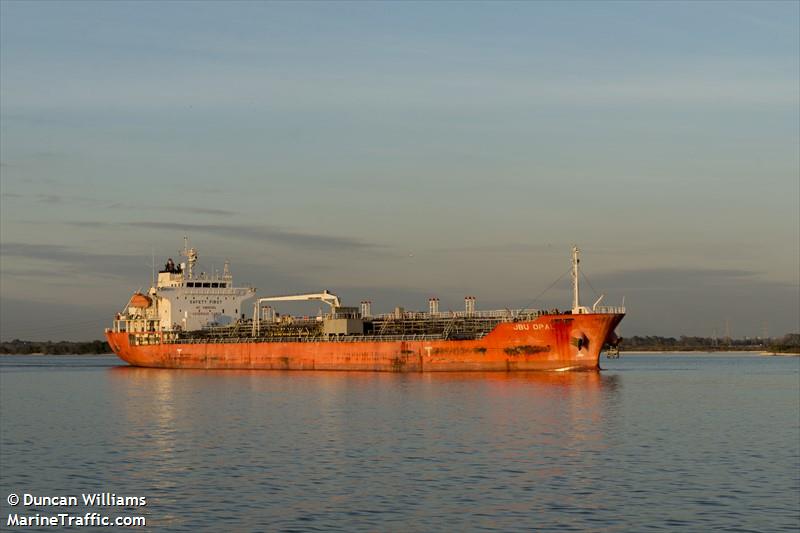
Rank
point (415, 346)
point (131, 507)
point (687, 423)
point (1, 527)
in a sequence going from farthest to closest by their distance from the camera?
point (415, 346) → point (687, 423) → point (131, 507) → point (1, 527)

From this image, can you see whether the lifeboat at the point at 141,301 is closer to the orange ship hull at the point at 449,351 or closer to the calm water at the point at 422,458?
the orange ship hull at the point at 449,351

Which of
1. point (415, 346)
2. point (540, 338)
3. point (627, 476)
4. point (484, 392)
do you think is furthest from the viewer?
point (415, 346)

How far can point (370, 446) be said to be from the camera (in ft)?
103

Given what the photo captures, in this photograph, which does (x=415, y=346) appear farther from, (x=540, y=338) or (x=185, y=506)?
(x=185, y=506)

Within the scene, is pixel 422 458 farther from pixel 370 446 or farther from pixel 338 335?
pixel 338 335

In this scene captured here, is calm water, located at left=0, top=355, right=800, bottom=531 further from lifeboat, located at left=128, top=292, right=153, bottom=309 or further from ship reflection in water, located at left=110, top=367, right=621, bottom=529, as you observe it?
lifeboat, located at left=128, top=292, right=153, bottom=309

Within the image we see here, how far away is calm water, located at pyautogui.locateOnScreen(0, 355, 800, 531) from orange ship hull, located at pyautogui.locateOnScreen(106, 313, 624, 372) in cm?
957

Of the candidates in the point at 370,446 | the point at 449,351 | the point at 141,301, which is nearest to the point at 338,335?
the point at 449,351

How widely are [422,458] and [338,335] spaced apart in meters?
46.8

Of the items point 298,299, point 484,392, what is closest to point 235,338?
point 298,299

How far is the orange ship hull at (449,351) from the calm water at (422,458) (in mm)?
9572

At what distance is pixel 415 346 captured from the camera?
6894cm

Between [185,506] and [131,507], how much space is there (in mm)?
1155

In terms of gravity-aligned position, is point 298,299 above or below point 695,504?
above
